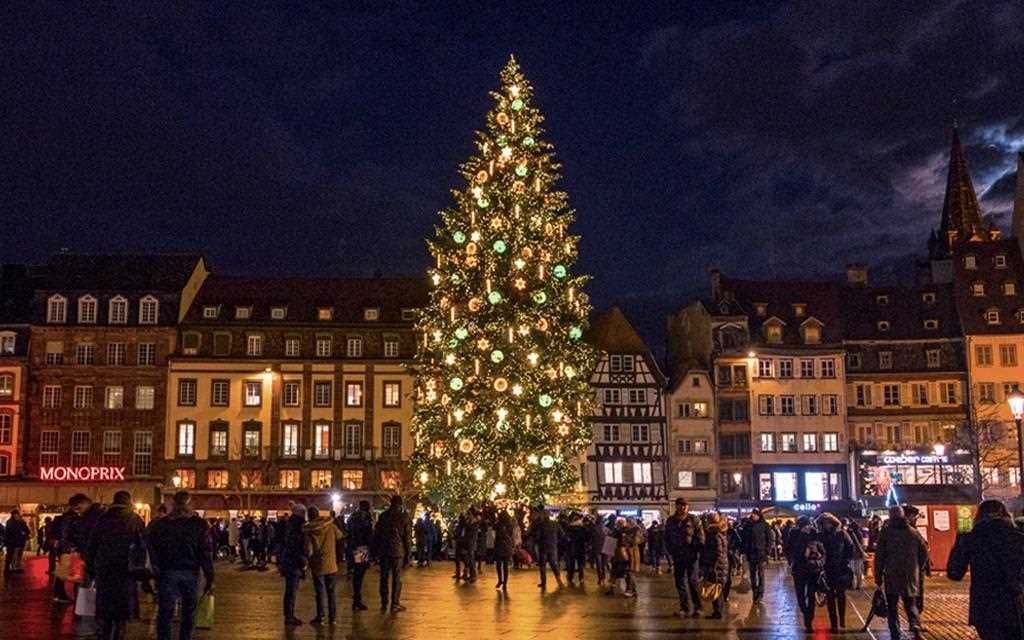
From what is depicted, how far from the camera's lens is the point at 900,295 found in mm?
80812

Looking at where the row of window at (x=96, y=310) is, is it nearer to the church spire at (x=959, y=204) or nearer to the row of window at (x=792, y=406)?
the row of window at (x=792, y=406)

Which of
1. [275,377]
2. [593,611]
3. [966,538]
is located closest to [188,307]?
[275,377]

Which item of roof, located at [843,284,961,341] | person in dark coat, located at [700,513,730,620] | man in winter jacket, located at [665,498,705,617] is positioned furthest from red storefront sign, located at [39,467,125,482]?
person in dark coat, located at [700,513,730,620]

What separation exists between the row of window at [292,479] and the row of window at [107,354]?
6929 millimetres

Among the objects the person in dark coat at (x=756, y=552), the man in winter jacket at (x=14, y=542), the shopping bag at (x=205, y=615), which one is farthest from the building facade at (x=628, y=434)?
the shopping bag at (x=205, y=615)

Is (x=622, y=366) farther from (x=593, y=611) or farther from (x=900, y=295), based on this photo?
(x=593, y=611)

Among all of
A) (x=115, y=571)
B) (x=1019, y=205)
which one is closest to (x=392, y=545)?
(x=115, y=571)

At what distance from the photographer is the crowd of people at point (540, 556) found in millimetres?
11336

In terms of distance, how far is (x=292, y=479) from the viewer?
7094 centimetres

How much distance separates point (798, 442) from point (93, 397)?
41.9 m

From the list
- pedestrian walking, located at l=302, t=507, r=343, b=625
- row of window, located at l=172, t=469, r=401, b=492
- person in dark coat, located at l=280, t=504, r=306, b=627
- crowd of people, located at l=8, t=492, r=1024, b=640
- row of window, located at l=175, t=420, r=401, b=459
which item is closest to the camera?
crowd of people, located at l=8, t=492, r=1024, b=640

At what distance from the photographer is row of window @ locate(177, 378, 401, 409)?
234 ft

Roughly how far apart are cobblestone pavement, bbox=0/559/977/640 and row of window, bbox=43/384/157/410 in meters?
44.1

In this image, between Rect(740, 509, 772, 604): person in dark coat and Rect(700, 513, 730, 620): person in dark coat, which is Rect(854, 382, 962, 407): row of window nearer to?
Rect(740, 509, 772, 604): person in dark coat
